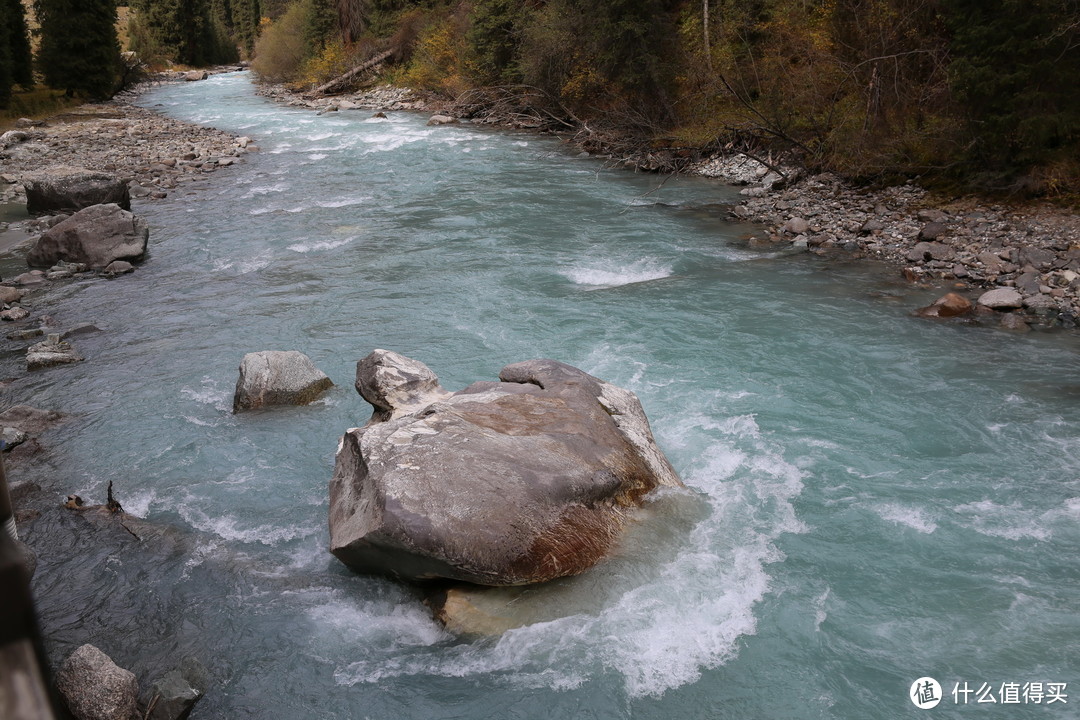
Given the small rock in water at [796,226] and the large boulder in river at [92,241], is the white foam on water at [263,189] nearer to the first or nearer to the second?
the large boulder in river at [92,241]

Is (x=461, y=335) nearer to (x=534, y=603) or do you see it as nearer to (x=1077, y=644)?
(x=534, y=603)

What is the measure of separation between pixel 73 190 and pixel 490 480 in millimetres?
15524

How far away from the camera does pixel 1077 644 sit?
213 inches

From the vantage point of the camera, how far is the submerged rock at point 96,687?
467 centimetres

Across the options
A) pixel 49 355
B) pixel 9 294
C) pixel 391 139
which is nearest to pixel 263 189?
pixel 391 139

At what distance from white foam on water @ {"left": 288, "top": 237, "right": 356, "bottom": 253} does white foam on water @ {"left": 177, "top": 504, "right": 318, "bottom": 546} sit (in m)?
8.74

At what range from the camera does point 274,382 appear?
9.09 m

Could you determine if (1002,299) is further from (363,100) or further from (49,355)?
(363,100)

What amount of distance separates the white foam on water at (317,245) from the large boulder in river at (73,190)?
15.6 ft

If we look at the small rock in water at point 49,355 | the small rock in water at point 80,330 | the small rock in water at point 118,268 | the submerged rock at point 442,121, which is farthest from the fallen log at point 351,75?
the small rock in water at point 49,355

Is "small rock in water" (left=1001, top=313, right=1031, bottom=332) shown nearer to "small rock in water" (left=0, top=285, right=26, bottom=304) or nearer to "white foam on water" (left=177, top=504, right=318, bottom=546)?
"white foam on water" (left=177, top=504, right=318, bottom=546)

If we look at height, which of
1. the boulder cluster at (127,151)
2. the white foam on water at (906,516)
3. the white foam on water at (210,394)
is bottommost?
the white foam on water at (906,516)

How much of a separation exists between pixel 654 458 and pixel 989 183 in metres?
10.3

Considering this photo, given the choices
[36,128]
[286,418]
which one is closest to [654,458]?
[286,418]
